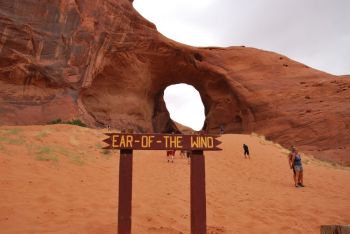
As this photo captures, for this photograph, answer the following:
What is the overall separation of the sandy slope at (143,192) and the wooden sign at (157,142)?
68.4 inches

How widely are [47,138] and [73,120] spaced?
312 inches

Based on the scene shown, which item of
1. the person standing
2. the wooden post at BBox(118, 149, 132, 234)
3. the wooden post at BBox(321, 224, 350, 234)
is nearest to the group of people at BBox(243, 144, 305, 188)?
the person standing

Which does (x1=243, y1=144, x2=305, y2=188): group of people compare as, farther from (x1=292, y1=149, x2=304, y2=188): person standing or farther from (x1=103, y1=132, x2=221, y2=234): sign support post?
(x1=103, y1=132, x2=221, y2=234): sign support post

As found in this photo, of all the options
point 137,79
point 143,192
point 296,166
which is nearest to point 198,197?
point 143,192

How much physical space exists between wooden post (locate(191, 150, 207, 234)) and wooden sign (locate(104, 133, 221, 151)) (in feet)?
0.67

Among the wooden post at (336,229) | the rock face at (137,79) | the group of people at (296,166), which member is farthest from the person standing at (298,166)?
the rock face at (137,79)

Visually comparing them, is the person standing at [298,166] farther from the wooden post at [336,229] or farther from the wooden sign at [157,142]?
the wooden post at [336,229]

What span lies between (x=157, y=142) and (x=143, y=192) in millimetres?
4253

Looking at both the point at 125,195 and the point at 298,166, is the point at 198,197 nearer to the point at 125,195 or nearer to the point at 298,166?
the point at 125,195

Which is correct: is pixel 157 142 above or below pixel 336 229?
above

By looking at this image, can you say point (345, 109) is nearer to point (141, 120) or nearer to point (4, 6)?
point (141, 120)

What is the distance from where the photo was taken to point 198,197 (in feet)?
21.0

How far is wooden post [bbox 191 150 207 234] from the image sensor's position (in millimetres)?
6215

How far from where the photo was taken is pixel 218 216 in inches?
323
